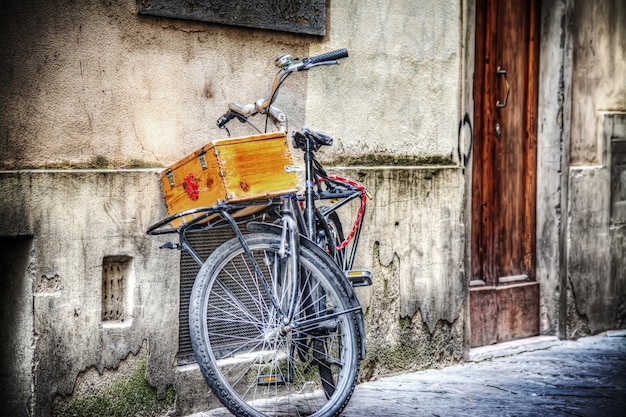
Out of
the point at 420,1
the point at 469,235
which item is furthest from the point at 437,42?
the point at 469,235

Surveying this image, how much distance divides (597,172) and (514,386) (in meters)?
2.38

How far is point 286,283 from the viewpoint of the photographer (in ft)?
13.4

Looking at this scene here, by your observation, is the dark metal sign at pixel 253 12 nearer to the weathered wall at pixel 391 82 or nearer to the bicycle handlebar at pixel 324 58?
the weathered wall at pixel 391 82

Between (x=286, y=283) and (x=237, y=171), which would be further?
(x=286, y=283)

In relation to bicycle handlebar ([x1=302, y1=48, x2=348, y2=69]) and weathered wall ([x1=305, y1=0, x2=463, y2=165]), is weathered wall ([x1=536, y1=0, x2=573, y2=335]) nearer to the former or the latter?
weathered wall ([x1=305, y1=0, x2=463, y2=165])

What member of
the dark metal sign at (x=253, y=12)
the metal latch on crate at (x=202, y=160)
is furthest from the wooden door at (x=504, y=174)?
the metal latch on crate at (x=202, y=160)

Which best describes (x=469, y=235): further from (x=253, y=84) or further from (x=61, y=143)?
(x=61, y=143)

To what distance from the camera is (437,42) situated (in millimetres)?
5699

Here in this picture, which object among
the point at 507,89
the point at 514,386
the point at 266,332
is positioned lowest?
the point at 514,386

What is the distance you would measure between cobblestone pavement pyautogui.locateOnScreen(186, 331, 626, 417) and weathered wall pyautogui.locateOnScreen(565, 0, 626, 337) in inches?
20.4

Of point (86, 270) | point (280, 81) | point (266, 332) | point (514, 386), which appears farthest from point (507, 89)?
point (86, 270)

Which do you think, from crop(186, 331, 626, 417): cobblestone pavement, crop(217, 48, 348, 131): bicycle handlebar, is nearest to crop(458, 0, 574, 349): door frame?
crop(186, 331, 626, 417): cobblestone pavement

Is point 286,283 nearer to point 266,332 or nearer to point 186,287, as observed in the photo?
point 266,332

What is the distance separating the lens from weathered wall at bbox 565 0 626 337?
A: 6750 millimetres
